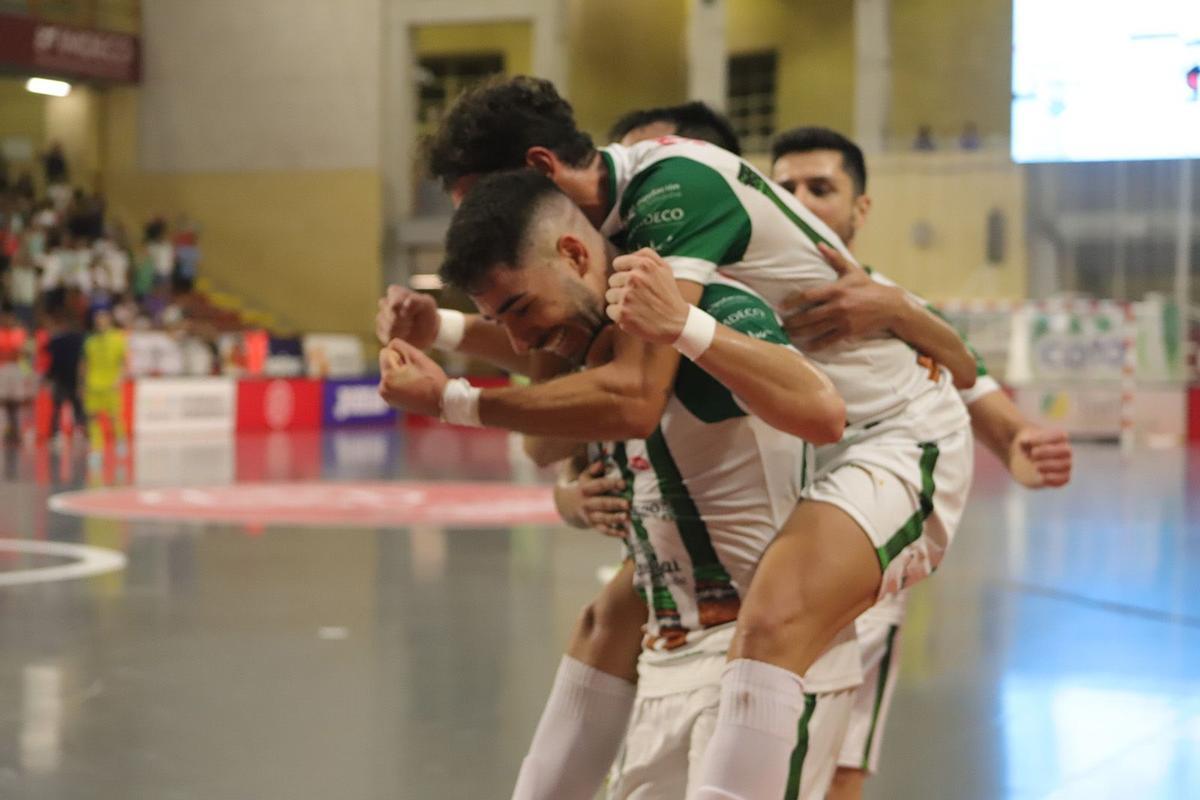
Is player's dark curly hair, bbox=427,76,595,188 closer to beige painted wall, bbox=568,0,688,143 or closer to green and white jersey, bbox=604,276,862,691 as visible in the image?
green and white jersey, bbox=604,276,862,691

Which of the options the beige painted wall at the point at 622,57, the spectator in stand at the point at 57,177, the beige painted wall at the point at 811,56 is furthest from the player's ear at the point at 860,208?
the beige painted wall at the point at 622,57

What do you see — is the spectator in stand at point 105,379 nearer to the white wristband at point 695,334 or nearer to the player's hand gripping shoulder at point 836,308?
the player's hand gripping shoulder at point 836,308

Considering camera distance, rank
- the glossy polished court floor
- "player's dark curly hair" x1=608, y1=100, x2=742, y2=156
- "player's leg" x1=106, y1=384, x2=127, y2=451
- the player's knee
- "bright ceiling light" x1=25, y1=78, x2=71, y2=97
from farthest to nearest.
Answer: "bright ceiling light" x1=25, y1=78, x2=71, y2=97, "player's leg" x1=106, y1=384, x2=127, y2=451, the glossy polished court floor, "player's dark curly hair" x1=608, y1=100, x2=742, y2=156, the player's knee

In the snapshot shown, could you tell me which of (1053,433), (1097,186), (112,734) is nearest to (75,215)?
(1097,186)

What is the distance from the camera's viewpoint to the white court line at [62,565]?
27.9 feet

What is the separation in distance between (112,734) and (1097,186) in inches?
827

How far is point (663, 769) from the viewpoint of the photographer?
2986 millimetres

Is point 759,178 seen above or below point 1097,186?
below

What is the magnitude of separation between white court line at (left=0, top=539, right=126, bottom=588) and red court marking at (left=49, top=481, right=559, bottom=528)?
149cm

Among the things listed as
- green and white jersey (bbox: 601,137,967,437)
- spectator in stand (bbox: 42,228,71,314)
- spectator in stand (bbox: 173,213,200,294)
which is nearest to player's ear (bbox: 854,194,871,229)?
green and white jersey (bbox: 601,137,967,437)

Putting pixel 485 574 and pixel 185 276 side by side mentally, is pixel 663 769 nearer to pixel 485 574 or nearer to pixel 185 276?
pixel 485 574

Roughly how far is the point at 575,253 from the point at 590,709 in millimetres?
1014

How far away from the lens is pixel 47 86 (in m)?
30.2

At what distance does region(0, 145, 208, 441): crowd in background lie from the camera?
64.3 ft
